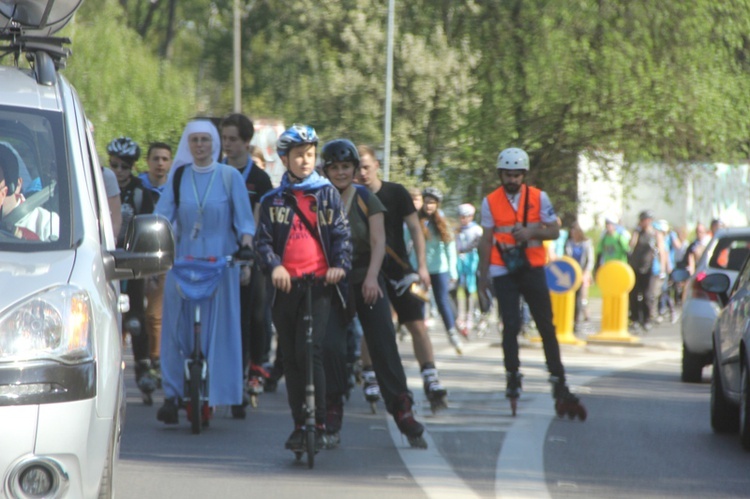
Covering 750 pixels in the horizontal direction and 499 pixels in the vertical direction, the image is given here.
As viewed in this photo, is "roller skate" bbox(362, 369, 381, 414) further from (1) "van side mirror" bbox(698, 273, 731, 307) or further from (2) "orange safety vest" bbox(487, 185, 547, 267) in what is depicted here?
(1) "van side mirror" bbox(698, 273, 731, 307)

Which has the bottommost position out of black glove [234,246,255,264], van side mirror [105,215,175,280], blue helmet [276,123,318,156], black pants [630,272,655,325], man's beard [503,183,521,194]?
black pants [630,272,655,325]

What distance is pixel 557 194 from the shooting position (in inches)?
1021

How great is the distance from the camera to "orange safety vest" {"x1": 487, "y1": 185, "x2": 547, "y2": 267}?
10930mm

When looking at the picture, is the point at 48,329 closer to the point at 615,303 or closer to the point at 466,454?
the point at 466,454

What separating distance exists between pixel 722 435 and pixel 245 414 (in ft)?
10.6

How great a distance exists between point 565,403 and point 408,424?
2.07 m

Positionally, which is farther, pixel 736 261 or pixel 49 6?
pixel 736 261

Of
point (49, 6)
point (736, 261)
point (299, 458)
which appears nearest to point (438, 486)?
point (299, 458)

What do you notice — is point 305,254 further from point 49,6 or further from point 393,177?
point 393,177

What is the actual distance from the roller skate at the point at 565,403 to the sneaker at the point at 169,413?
2.70 m

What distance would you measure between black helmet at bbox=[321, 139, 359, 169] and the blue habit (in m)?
0.96

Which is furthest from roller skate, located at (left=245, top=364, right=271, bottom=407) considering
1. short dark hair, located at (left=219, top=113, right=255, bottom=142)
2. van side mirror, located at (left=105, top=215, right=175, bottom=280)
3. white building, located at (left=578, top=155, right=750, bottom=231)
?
white building, located at (left=578, top=155, right=750, bottom=231)

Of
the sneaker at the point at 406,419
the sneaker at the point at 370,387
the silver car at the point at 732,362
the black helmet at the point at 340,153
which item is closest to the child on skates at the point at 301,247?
the black helmet at the point at 340,153

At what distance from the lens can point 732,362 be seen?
9.60 meters
